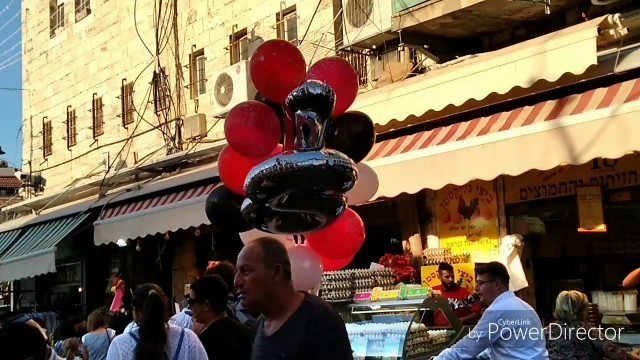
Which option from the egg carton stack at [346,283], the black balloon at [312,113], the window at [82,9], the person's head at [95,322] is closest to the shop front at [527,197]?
the egg carton stack at [346,283]

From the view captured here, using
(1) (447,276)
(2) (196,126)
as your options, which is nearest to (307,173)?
(1) (447,276)

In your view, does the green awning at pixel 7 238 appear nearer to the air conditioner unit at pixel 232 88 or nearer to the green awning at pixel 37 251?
the green awning at pixel 37 251

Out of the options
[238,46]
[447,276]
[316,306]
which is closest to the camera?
[316,306]

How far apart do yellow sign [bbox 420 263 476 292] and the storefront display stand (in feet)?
7.70

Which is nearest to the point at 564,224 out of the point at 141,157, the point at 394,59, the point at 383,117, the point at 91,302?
the point at 383,117

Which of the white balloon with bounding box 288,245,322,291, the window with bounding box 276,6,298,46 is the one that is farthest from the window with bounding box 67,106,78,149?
the white balloon with bounding box 288,245,322,291

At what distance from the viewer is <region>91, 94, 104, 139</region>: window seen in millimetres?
17578

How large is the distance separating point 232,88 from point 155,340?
9.28m

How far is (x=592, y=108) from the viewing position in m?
6.71

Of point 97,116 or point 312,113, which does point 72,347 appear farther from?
point 97,116

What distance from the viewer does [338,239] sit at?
5859 millimetres

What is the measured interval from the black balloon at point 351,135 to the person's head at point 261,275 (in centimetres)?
240

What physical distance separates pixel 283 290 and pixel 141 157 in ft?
44.6

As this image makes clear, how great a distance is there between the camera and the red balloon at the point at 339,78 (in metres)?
5.82
